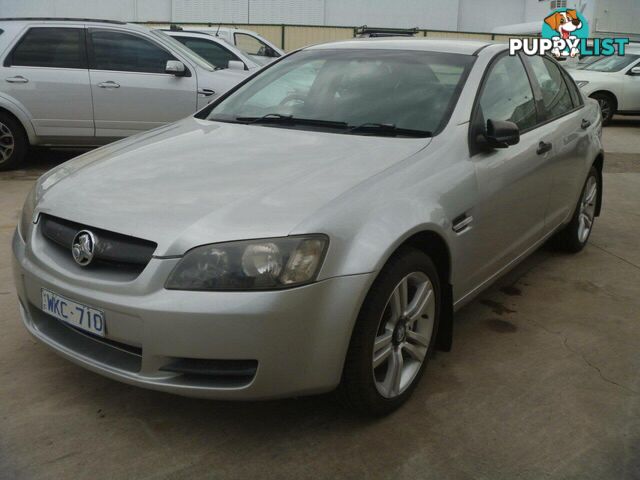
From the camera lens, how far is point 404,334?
2.76 m

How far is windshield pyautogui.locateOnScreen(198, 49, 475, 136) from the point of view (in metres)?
3.29

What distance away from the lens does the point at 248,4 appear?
34.2 metres

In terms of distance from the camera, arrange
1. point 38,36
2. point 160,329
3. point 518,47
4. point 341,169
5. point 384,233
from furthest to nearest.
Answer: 1. point 38,36
2. point 518,47
3. point 341,169
4. point 384,233
5. point 160,329

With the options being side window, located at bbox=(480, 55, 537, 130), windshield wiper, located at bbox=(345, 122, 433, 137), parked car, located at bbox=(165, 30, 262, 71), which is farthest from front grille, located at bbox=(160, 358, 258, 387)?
parked car, located at bbox=(165, 30, 262, 71)

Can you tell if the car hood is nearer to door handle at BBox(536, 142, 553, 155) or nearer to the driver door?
the driver door

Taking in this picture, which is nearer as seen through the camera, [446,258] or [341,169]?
[341,169]

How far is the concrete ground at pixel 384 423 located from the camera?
95.6 inches

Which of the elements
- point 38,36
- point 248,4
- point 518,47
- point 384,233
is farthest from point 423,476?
point 248,4

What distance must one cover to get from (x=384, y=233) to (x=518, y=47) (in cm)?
228

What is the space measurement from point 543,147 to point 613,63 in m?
11.1

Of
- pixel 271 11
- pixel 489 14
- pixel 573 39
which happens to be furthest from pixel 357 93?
pixel 489 14

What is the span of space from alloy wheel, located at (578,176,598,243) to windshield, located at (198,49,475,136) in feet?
5.98

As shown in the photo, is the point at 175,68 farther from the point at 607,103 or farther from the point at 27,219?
the point at 607,103

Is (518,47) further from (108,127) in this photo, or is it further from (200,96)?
(108,127)
